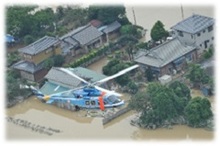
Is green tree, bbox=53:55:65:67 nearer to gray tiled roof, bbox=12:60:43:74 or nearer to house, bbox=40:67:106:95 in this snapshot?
gray tiled roof, bbox=12:60:43:74

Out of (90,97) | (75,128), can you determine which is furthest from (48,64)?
(75,128)

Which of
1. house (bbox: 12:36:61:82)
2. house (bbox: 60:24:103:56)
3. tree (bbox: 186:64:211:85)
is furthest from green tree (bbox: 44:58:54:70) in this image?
tree (bbox: 186:64:211:85)

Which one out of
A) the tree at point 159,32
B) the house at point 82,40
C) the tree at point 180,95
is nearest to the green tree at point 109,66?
the tree at point 159,32

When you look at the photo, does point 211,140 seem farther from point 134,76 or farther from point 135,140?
point 134,76

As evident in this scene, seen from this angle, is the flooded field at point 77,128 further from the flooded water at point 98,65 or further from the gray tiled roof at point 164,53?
the flooded water at point 98,65

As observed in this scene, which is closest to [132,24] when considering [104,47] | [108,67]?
[104,47]

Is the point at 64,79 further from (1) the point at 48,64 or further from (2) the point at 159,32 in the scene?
(2) the point at 159,32
